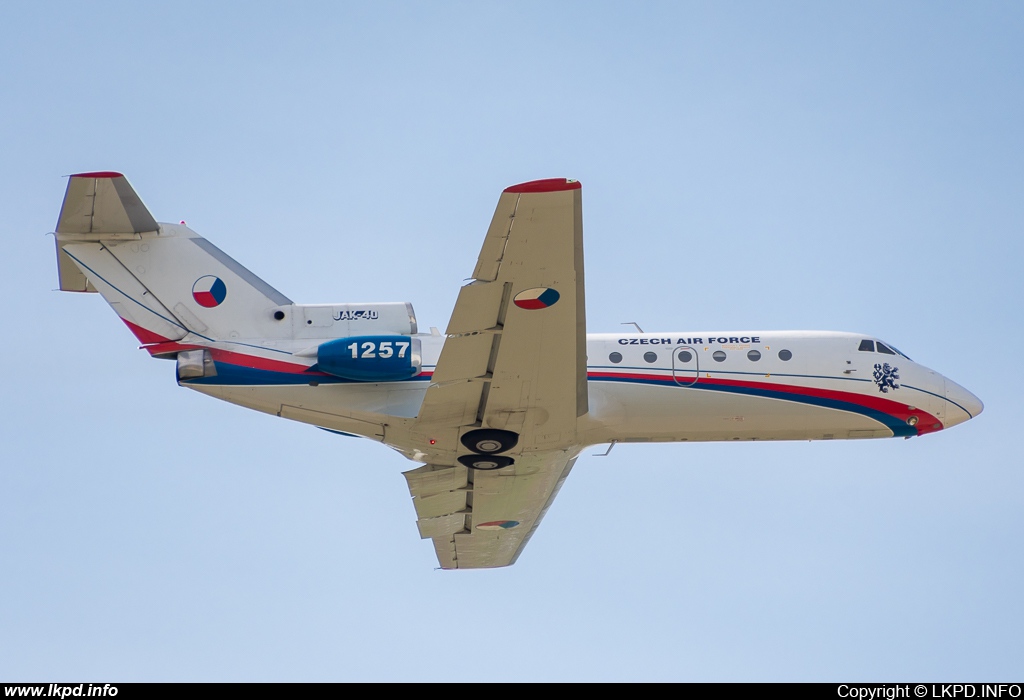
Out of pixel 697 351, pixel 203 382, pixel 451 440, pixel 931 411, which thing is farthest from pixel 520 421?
pixel 931 411

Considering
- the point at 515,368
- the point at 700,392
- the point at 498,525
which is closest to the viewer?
the point at 515,368

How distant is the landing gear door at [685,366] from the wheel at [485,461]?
3.88m

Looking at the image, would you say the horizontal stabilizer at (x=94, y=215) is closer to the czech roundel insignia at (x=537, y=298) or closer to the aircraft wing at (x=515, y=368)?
the aircraft wing at (x=515, y=368)

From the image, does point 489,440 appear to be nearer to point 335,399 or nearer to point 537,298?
point 335,399

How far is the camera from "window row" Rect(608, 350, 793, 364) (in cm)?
2434

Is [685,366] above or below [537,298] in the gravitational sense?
above

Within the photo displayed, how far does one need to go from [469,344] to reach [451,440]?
321cm

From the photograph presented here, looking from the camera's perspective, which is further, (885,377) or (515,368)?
(885,377)

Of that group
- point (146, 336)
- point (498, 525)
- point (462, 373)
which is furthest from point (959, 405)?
point (146, 336)

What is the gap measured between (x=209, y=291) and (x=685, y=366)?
1002 centimetres

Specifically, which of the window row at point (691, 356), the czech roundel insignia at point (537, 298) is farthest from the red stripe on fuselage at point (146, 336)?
the window row at point (691, 356)

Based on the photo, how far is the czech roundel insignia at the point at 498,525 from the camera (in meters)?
27.9

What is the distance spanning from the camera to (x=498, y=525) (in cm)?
2806

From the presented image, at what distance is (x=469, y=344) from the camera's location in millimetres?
21234
